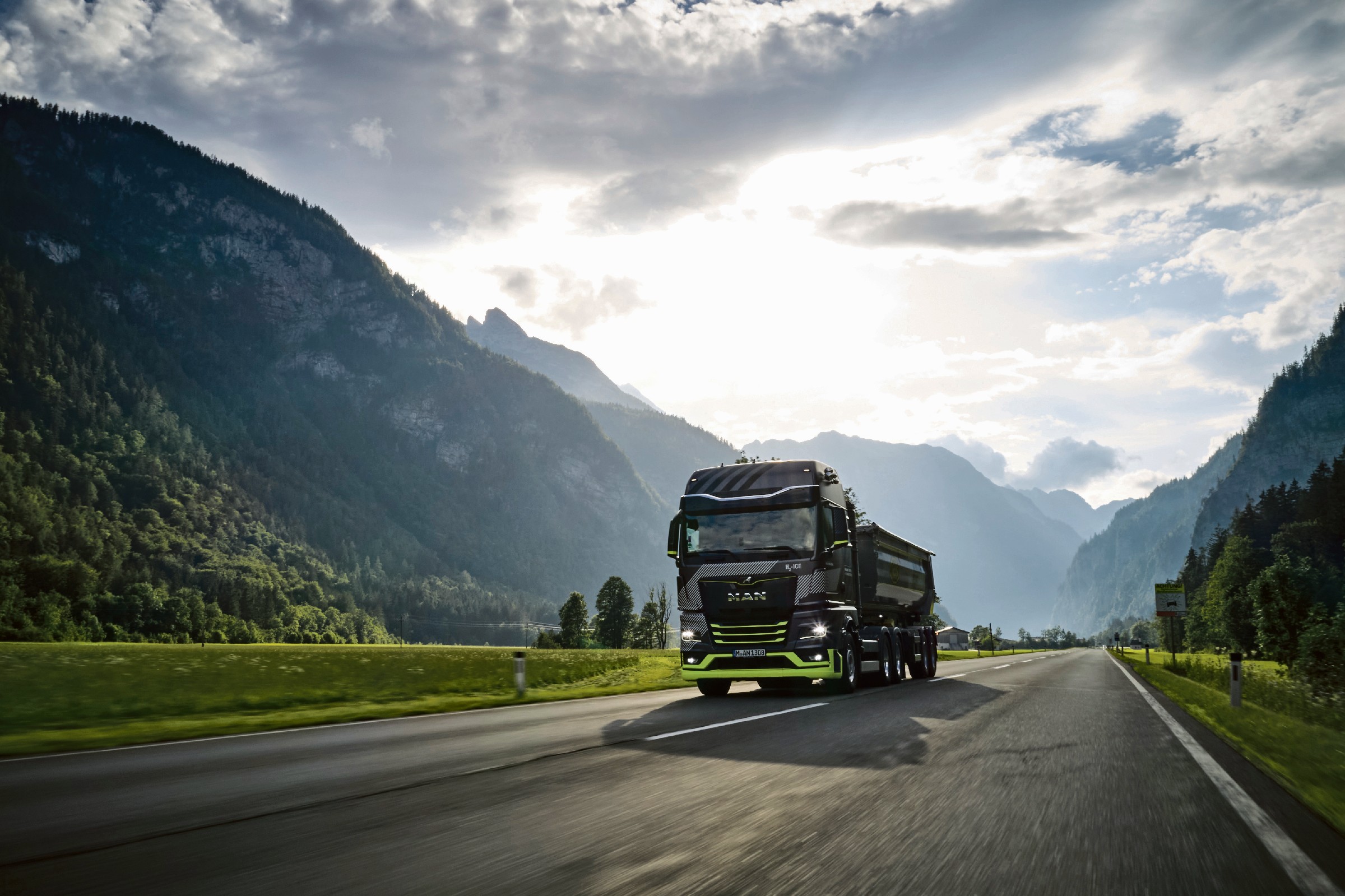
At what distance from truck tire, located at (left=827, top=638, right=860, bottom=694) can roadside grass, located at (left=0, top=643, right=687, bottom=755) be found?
464cm

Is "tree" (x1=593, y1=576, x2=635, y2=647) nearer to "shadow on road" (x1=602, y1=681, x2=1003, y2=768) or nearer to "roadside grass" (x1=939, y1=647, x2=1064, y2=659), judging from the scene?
"roadside grass" (x1=939, y1=647, x2=1064, y2=659)

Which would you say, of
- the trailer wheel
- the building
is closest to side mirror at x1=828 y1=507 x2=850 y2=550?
the trailer wheel

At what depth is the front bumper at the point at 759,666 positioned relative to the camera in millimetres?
15906

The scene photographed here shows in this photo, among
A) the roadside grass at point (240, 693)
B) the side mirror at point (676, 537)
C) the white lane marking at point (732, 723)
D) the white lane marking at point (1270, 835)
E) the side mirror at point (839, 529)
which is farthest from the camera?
the side mirror at point (676, 537)

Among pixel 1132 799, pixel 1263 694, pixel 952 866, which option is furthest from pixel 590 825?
pixel 1263 694

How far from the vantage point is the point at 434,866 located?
4168mm

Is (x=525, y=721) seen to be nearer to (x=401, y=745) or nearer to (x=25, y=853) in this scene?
(x=401, y=745)

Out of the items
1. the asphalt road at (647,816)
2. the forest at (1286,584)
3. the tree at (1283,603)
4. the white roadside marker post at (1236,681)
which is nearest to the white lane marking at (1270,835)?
the asphalt road at (647,816)

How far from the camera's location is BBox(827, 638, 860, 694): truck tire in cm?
1711

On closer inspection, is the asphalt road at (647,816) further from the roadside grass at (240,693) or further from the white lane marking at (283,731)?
the roadside grass at (240,693)

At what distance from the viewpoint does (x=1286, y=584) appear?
70812mm

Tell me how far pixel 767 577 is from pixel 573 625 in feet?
307

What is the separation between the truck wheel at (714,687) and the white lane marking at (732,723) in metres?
3.55

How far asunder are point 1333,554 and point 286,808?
9860 cm
